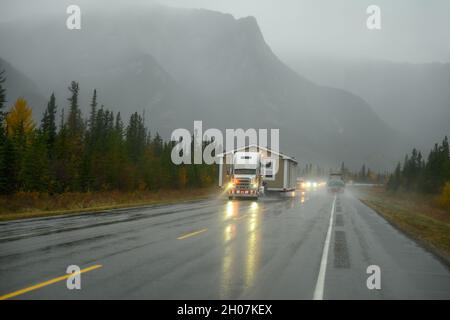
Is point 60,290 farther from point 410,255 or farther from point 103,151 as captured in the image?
point 103,151

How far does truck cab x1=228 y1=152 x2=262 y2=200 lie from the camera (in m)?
34.5

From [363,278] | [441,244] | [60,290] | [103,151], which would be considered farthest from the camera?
[103,151]

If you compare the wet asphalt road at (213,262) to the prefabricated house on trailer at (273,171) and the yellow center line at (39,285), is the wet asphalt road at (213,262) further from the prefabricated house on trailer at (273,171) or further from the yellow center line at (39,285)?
the prefabricated house on trailer at (273,171)

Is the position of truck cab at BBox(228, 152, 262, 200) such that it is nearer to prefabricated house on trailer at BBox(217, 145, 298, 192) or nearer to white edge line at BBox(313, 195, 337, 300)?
prefabricated house on trailer at BBox(217, 145, 298, 192)

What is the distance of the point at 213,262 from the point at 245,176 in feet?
82.7

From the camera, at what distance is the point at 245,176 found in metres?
34.4

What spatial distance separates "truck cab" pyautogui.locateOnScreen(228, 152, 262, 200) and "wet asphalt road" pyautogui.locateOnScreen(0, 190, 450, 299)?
18.7m

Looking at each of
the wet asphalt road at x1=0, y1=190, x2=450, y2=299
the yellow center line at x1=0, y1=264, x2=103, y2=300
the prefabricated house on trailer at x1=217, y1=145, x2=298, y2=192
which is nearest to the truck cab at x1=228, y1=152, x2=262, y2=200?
the prefabricated house on trailer at x1=217, y1=145, x2=298, y2=192

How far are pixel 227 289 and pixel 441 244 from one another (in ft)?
30.9

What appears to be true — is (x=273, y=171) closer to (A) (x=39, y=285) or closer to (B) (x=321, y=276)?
(B) (x=321, y=276)

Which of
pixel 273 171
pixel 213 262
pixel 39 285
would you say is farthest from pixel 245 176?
pixel 39 285
